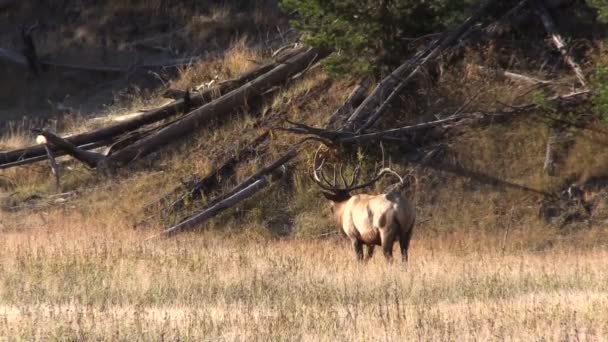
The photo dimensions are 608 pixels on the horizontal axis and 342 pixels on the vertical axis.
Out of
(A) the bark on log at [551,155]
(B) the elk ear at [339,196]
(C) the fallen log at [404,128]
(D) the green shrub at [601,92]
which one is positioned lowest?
(B) the elk ear at [339,196]

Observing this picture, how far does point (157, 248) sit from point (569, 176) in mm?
7564

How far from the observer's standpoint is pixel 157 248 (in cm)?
1697

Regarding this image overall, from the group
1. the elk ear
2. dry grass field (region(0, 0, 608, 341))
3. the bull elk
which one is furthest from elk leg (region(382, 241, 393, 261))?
the elk ear

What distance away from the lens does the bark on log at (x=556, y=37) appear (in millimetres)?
20606

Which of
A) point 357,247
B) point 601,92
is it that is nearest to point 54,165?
point 357,247

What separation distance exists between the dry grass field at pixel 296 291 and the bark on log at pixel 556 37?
141 inches

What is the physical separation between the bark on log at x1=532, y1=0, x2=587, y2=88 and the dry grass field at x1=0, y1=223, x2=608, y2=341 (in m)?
3.59

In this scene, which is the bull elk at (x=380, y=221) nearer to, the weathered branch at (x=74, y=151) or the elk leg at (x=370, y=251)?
the elk leg at (x=370, y=251)

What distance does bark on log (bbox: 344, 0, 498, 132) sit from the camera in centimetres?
2136

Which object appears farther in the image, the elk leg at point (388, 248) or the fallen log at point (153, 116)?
the fallen log at point (153, 116)

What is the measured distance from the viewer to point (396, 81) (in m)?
21.6

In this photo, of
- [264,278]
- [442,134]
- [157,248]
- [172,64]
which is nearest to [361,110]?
[442,134]

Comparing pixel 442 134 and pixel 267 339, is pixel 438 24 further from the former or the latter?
pixel 267 339

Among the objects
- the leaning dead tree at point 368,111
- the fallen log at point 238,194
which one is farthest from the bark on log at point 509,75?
the fallen log at point 238,194
